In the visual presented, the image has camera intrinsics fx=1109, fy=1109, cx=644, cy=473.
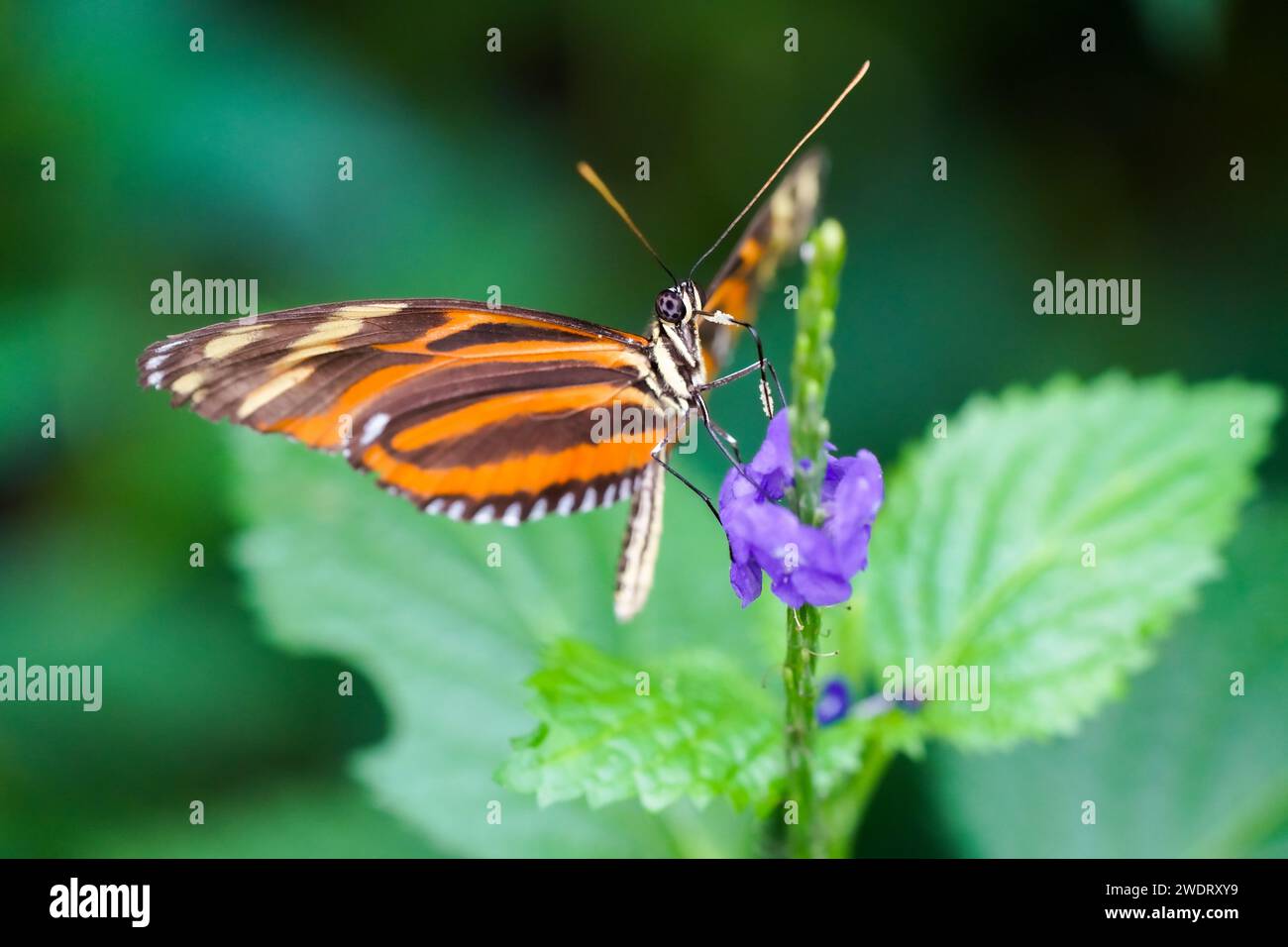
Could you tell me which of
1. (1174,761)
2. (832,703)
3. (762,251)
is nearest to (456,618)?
(832,703)

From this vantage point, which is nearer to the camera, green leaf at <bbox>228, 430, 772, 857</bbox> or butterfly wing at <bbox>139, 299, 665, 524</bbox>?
butterfly wing at <bbox>139, 299, 665, 524</bbox>

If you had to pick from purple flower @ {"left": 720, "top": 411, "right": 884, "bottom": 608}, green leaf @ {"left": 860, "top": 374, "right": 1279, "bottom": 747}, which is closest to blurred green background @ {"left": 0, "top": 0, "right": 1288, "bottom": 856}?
green leaf @ {"left": 860, "top": 374, "right": 1279, "bottom": 747}

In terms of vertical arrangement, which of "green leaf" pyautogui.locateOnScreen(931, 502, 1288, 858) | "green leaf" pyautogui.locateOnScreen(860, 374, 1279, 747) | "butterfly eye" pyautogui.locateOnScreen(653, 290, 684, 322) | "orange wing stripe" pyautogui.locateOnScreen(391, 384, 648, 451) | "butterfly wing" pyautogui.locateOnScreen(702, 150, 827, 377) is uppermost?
"butterfly wing" pyautogui.locateOnScreen(702, 150, 827, 377)

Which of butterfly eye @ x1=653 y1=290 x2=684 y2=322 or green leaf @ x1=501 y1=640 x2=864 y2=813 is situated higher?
butterfly eye @ x1=653 y1=290 x2=684 y2=322

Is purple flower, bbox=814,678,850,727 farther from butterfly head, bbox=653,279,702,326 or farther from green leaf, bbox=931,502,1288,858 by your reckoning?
butterfly head, bbox=653,279,702,326

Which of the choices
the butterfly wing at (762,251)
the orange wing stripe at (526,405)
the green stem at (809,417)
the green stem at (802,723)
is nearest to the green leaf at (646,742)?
the green stem at (802,723)

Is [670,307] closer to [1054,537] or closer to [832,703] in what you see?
[832,703]
